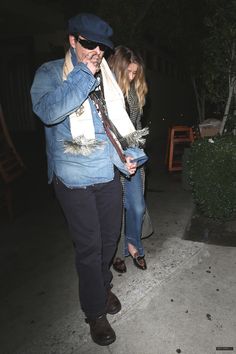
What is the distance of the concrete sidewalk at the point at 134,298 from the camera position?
2363mm

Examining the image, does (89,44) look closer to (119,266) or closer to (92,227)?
(92,227)

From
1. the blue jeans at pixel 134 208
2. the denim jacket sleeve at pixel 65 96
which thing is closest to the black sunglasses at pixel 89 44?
the denim jacket sleeve at pixel 65 96

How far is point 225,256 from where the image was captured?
136 inches

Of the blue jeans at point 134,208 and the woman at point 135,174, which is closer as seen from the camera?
the woman at point 135,174

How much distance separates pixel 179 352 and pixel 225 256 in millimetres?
1425

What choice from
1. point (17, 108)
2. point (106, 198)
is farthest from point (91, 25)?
point (17, 108)

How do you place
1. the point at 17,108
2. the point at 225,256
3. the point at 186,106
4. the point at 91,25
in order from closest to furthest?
the point at 91,25, the point at 225,256, the point at 17,108, the point at 186,106

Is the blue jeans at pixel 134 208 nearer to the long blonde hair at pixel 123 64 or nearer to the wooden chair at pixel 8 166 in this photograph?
the long blonde hair at pixel 123 64

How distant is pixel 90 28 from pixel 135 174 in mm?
1349

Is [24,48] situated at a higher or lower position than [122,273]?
higher

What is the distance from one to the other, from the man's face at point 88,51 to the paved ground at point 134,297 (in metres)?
1.84

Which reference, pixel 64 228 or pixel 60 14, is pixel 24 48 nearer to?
pixel 60 14

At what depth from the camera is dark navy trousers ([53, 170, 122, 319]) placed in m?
2.15

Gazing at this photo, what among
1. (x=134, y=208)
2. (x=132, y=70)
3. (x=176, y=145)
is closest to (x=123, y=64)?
(x=132, y=70)
